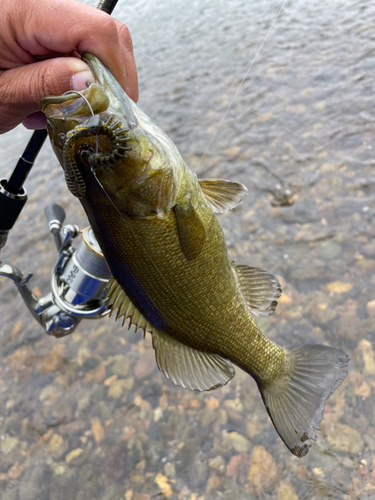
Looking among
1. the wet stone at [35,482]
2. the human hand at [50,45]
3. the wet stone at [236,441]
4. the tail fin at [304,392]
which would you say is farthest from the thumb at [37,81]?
the wet stone at [35,482]

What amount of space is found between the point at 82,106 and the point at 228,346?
1427 mm

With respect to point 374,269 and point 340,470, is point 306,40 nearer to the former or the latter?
point 374,269

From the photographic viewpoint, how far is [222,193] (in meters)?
2.12

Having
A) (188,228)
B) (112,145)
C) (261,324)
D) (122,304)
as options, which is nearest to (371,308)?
(261,324)

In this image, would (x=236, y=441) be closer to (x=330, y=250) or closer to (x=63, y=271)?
(x=63, y=271)

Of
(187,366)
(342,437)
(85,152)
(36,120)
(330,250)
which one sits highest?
(85,152)

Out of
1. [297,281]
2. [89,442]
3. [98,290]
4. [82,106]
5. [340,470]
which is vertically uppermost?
[82,106]

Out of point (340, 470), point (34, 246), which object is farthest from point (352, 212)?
point (34, 246)

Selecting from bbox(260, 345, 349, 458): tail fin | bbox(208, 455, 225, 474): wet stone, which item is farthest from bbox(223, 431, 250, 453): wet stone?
bbox(260, 345, 349, 458): tail fin

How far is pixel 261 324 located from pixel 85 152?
237 centimetres

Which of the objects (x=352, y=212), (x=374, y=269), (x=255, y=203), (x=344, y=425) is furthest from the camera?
(x=255, y=203)

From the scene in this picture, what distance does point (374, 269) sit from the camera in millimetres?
3354

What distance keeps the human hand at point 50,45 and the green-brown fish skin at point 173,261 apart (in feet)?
0.25

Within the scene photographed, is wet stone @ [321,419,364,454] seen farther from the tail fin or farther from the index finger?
the index finger
